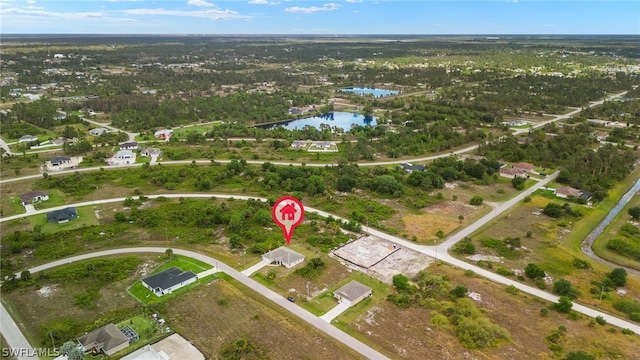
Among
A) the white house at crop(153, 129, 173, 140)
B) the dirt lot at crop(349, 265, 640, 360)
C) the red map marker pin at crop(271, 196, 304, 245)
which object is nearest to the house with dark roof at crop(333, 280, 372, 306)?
the dirt lot at crop(349, 265, 640, 360)

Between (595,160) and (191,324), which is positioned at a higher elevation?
(595,160)

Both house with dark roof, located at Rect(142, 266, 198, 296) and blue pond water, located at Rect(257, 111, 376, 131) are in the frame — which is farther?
blue pond water, located at Rect(257, 111, 376, 131)

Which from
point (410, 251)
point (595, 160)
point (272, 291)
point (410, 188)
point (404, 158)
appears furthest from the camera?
point (404, 158)

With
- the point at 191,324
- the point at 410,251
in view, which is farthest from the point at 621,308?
the point at 191,324

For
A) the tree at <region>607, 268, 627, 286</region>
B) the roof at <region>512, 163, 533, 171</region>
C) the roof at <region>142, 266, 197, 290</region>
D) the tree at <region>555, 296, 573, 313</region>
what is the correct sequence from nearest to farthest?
the tree at <region>555, 296, 573, 313</region>
the roof at <region>142, 266, 197, 290</region>
the tree at <region>607, 268, 627, 286</region>
the roof at <region>512, 163, 533, 171</region>

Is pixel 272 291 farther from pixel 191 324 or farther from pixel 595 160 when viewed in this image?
pixel 595 160

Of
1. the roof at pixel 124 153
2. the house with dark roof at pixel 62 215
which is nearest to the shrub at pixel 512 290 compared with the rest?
the house with dark roof at pixel 62 215

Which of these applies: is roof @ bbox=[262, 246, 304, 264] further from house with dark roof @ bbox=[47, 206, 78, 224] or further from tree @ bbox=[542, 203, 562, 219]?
tree @ bbox=[542, 203, 562, 219]

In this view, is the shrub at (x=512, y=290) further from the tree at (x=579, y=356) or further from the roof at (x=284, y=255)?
the roof at (x=284, y=255)

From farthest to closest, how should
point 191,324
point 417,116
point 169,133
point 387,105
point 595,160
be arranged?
point 387,105 < point 417,116 < point 169,133 < point 595,160 < point 191,324
